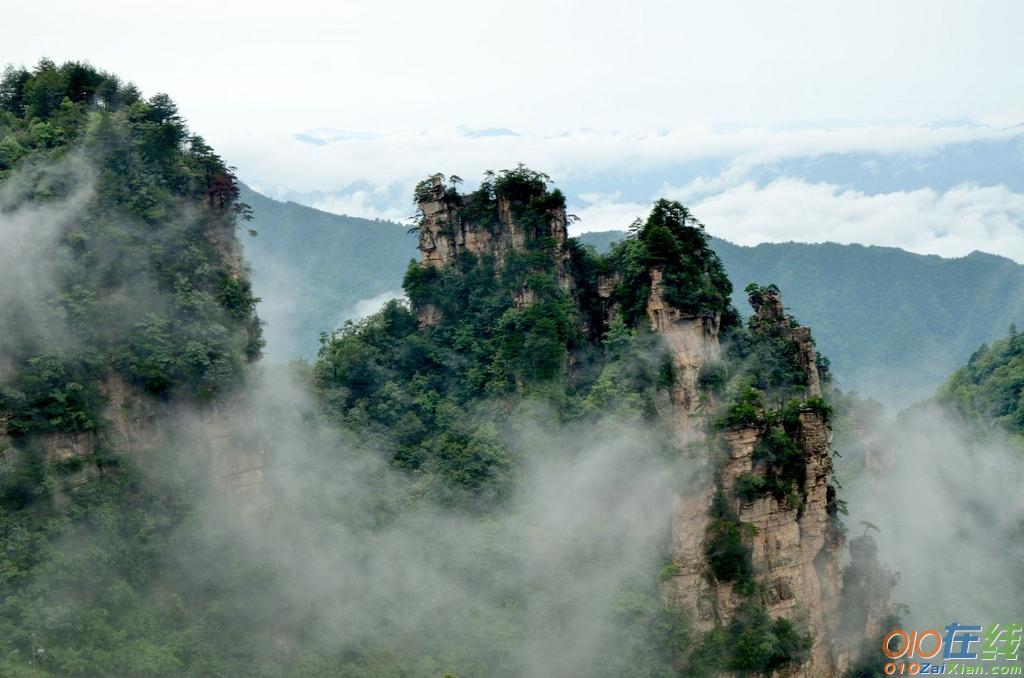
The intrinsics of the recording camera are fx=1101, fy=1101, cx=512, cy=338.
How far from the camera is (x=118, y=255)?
38.4 m

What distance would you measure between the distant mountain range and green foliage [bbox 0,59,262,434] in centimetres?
4798

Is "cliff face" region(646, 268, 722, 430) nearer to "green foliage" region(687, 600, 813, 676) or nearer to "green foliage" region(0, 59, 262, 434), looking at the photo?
"green foliage" region(687, 600, 813, 676)

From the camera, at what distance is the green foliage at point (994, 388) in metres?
71.5

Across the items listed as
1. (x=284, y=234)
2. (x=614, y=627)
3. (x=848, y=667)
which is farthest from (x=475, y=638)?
(x=284, y=234)

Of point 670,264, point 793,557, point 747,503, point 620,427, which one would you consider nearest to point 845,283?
point 670,264

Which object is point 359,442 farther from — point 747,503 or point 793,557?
point 793,557

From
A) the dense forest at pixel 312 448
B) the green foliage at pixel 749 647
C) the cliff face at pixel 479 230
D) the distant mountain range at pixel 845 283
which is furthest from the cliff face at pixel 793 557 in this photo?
the distant mountain range at pixel 845 283

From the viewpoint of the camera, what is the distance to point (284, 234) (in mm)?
98750

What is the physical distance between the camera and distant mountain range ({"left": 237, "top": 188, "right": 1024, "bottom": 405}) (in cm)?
9550

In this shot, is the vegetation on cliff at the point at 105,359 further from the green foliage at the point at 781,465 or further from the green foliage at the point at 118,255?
the green foliage at the point at 781,465

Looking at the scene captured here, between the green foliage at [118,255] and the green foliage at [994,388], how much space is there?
49949 mm

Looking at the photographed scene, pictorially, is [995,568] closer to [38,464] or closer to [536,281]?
[536,281]

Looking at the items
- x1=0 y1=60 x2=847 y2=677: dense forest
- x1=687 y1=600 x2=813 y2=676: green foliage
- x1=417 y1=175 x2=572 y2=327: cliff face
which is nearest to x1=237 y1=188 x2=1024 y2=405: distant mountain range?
x1=417 y1=175 x2=572 y2=327: cliff face

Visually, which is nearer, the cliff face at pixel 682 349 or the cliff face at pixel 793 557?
the cliff face at pixel 793 557
